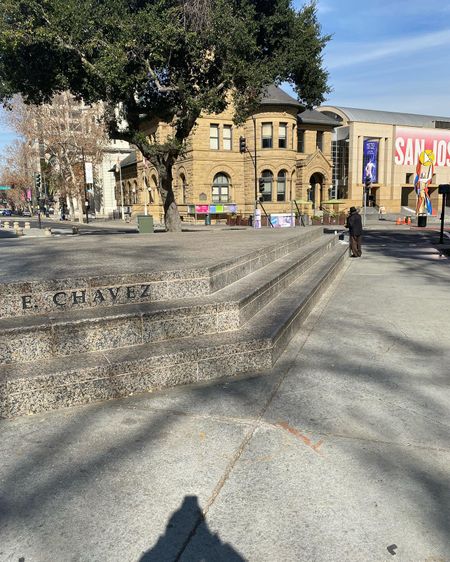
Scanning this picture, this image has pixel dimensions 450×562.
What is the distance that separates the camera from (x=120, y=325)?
4.27 m

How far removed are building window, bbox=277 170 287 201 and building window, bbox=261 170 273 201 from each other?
35.5 inches

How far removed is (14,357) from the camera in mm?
3875

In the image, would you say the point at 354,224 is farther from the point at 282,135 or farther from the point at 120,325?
the point at 282,135

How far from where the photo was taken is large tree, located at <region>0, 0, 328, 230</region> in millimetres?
16672

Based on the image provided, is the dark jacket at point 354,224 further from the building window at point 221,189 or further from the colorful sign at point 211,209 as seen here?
the building window at point 221,189

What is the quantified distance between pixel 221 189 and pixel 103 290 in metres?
40.4

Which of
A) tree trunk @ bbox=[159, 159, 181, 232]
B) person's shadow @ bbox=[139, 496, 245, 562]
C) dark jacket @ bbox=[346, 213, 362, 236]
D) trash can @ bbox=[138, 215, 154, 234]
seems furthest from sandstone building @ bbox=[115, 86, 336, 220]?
person's shadow @ bbox=[139, 496, 245, 562]

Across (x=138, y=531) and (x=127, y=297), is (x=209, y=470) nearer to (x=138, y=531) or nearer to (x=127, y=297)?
(x=138, y=531)

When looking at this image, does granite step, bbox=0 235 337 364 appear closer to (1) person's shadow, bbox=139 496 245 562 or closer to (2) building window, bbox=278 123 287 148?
(1) person's shadow, bbox=139 496 245 562

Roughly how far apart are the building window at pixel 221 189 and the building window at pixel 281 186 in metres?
5.09

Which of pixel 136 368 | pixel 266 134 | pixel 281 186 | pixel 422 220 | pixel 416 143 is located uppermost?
pixel 416 143

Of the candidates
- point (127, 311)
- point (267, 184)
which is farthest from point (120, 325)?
point (267, 184)

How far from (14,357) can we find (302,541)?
2875mm

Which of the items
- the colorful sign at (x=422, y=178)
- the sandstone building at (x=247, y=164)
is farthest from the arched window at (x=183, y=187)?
the colorful sign at (x=422, y=178)
